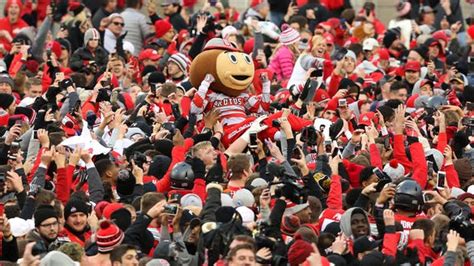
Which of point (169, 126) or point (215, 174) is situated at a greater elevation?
point (215, 174)

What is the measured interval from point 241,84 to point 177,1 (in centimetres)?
996

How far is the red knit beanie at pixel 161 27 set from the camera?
29.4 meters

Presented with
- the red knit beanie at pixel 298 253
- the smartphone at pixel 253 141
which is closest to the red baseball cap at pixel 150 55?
the smartphone at pixel 253 141

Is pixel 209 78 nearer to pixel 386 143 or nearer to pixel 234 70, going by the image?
pixel 234 70

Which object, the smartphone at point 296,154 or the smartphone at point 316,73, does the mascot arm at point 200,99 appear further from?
the smartphone at point 316,73

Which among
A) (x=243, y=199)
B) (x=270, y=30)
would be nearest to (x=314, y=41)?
(x=270, y=30)

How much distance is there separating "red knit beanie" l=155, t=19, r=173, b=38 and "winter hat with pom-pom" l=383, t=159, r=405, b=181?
32.6 feet

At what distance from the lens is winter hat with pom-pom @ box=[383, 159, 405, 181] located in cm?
Answer: 1967

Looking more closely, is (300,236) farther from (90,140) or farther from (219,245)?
(90,140)

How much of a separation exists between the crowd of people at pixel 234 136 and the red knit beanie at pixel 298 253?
23 millimetres

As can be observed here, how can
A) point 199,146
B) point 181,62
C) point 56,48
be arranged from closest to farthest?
point 199,146 < point 181,62 < point 56,48

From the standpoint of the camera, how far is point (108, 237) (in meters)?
15.4

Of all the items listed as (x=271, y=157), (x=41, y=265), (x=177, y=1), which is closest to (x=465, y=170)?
(x=271, y=157)

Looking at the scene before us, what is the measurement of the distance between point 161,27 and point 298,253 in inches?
590
